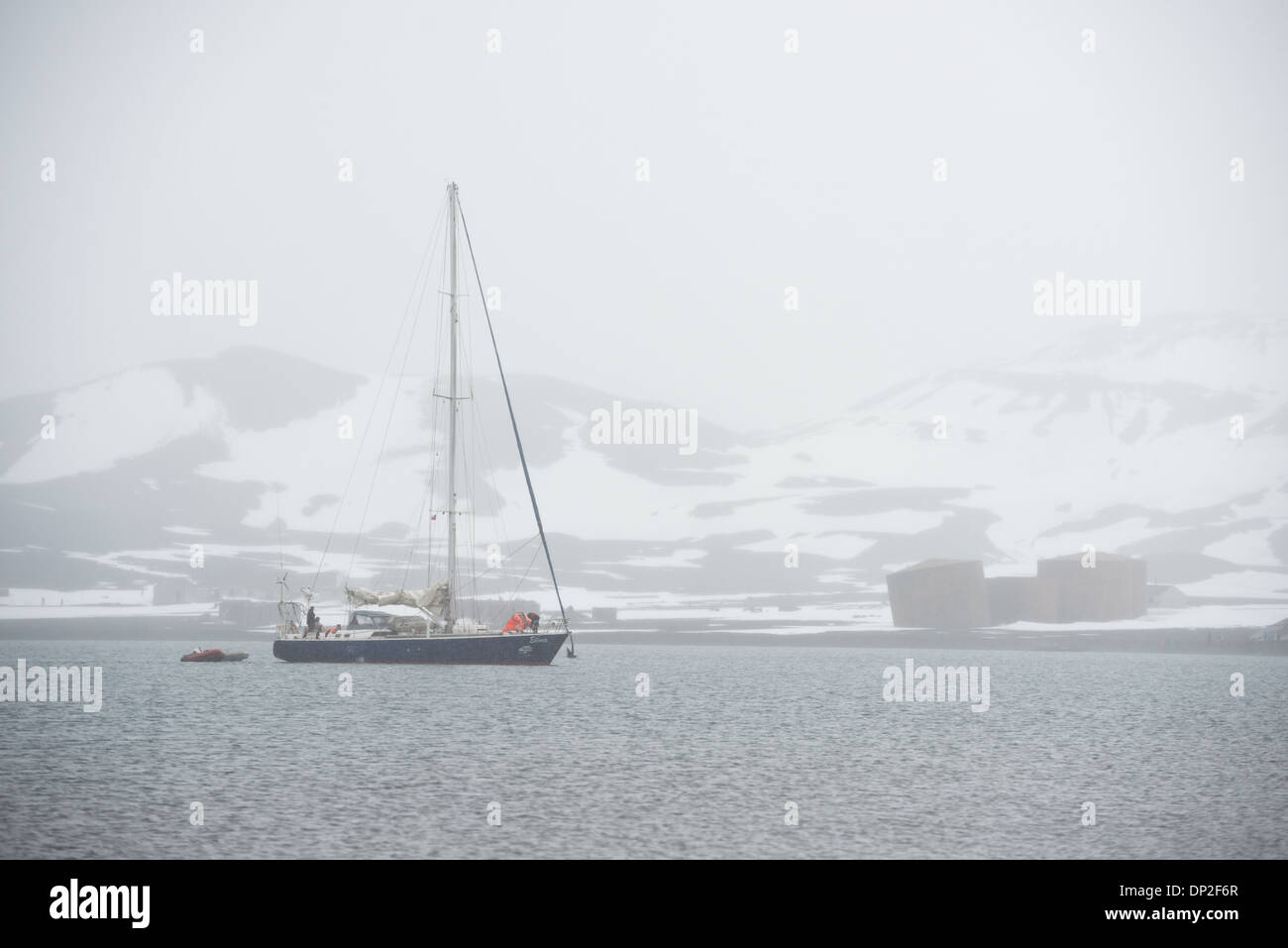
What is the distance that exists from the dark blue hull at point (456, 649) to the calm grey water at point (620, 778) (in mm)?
11495

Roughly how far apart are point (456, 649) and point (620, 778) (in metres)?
61.2

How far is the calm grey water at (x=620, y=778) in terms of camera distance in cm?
3841

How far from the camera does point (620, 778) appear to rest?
5156 cm
